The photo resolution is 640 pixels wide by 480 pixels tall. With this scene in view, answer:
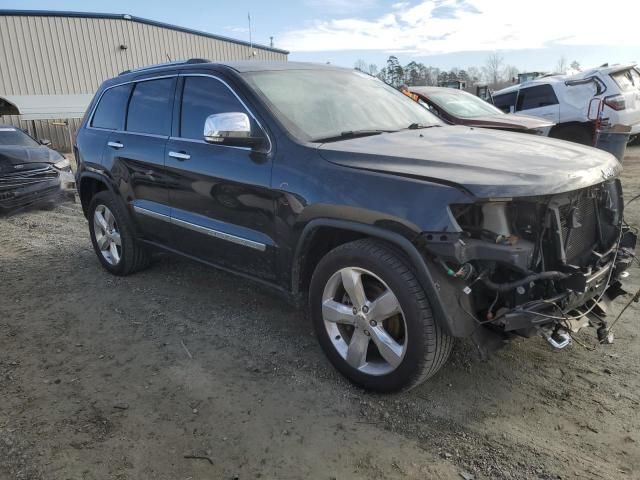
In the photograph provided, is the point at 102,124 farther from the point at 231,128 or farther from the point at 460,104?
the point at 460,104

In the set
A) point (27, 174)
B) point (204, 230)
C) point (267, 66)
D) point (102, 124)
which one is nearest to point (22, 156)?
point (27, 174)

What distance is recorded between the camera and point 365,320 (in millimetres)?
2873

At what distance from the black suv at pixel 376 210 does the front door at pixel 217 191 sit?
0.5 inches

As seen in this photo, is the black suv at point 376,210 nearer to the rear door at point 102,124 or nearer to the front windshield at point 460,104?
the rear door at point 102,124

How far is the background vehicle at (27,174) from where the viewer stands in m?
8.84

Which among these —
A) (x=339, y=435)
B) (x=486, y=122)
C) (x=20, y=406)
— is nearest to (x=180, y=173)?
(x=20, y=406)

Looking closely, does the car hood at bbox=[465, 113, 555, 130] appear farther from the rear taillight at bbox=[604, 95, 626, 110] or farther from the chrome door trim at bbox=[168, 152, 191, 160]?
the chrome door trim at bbox=[168, 152, 191, 160]

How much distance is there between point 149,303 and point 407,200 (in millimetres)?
2871

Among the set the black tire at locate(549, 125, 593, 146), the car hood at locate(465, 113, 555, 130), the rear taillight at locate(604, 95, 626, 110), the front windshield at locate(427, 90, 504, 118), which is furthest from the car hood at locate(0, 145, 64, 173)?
the rear taillight at locate(604, 95, 626, 110)

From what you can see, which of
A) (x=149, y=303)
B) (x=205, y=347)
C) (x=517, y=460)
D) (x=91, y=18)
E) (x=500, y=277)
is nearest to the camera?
(x=517, y=460)

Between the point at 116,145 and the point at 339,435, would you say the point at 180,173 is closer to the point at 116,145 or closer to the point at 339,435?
the point at 116,145

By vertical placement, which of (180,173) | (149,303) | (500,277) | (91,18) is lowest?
(149,303)

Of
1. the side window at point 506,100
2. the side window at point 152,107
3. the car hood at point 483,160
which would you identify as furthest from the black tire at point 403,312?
the side window at point 506,100

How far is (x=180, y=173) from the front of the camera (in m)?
3.94
